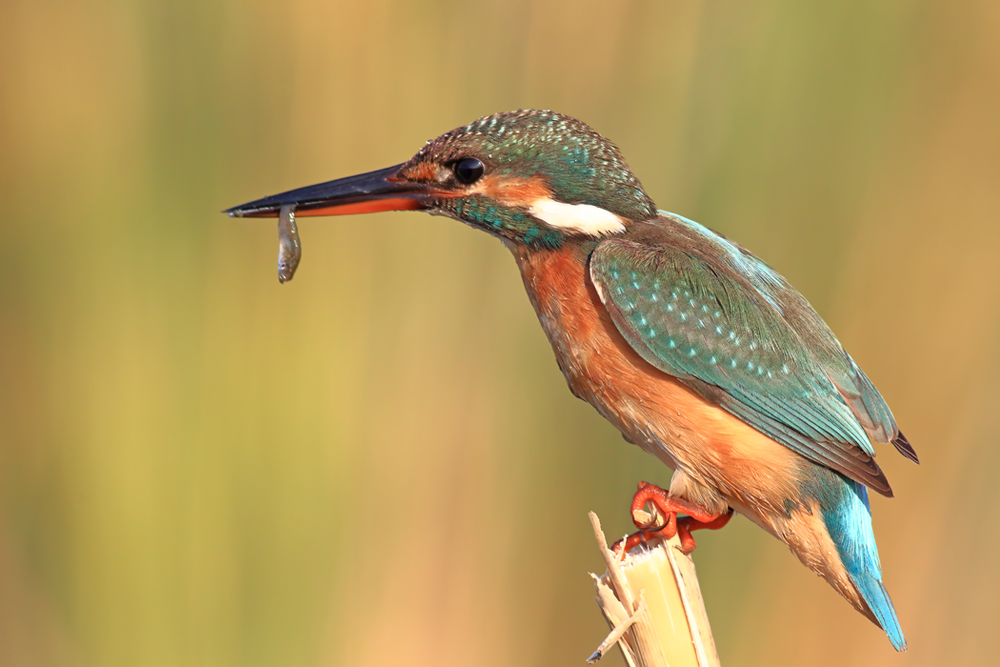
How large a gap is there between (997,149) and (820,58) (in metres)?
0.56

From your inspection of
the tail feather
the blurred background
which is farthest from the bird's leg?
the tail feather

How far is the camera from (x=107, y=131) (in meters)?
1.83

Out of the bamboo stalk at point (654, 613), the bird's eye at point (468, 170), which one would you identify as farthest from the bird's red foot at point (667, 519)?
the bird's eye at point (468, 170)

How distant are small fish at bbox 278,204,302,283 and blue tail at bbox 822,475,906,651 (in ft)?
3.65

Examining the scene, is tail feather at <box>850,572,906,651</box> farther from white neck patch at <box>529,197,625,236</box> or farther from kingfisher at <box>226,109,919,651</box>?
white neck patch at <box>529,197,625,236</box>

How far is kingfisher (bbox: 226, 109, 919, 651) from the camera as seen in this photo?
1661 mm

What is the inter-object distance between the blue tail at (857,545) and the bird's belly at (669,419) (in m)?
0.09

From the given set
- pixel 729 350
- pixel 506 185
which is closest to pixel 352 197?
pixel 506 185

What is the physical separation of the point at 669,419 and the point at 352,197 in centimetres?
76

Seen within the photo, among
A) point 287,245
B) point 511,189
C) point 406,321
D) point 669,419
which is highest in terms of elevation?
point 511,189

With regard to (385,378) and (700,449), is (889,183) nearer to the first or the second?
(700,449)

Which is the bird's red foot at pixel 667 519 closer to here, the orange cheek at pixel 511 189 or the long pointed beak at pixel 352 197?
the orange cheek at pixel 511 189

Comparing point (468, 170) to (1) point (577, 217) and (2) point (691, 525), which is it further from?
(2) point (691, 525)

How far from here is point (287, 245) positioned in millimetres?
1635
